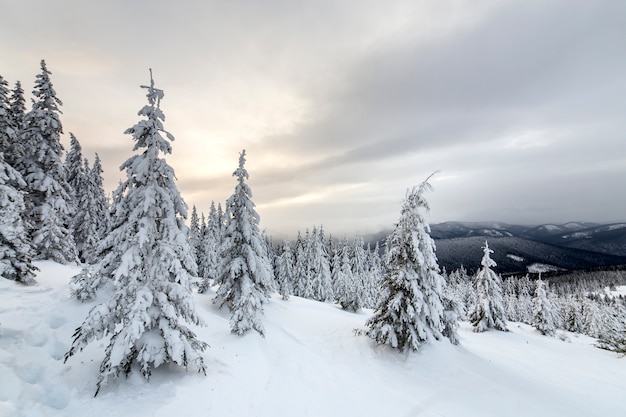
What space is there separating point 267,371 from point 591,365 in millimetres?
24248

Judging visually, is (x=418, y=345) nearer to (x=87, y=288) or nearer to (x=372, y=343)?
(x=372, y=343)

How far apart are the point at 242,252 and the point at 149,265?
9627mm

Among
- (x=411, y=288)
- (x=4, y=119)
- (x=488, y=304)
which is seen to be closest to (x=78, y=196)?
(x=4, y=119)

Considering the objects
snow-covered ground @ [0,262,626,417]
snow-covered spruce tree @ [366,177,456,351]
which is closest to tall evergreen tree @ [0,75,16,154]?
snow-covered ground @ [0,262,626,417]

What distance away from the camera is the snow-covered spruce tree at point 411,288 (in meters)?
17.2

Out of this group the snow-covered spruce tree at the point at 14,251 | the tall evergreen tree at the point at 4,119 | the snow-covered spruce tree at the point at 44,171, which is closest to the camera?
the snow-covered spruce tree at the point at 14,251

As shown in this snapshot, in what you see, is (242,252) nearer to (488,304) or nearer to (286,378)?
(286,378)

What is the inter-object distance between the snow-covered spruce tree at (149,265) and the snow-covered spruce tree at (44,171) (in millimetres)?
16113

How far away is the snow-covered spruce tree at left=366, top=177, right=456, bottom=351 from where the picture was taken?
17.2m

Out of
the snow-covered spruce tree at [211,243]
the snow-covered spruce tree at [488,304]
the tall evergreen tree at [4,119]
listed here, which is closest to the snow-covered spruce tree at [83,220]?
the snow-covered spruce tree at [211,243]

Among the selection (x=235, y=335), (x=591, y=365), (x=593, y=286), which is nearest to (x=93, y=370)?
(x=235, y=335)

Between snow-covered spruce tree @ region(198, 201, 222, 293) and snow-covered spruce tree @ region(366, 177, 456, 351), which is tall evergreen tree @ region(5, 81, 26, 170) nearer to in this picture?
snow-covered spruce tree @ region(366, 177, 456, 351)

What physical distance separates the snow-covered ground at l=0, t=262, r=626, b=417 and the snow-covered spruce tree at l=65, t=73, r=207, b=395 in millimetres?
1189

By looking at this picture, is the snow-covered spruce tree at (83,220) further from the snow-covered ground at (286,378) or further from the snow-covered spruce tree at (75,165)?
the snow-covered ground at (286,378)
